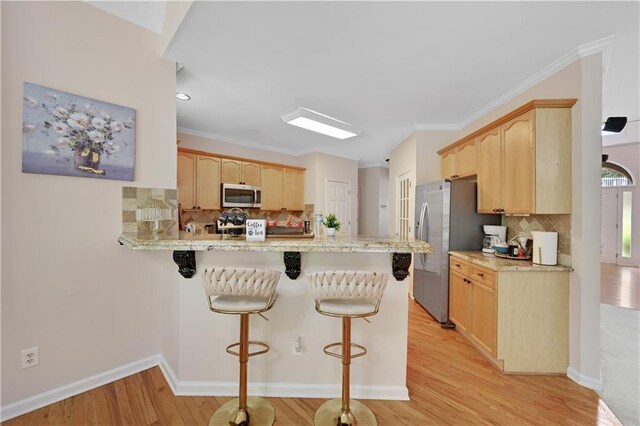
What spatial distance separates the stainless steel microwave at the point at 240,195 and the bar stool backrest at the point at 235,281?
2.92 metres

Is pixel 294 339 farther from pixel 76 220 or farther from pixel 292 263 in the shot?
pixel 76 220

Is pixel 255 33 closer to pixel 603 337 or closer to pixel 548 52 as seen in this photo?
pixel 548 52

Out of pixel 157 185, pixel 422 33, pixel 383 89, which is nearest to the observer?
pixel 422 33

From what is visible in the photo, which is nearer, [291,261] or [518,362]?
[291,261]

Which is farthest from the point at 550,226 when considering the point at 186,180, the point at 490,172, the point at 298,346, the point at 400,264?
the point at 186,180

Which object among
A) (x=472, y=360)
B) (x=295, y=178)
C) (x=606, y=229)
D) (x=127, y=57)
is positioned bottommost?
(x=472, y=360)

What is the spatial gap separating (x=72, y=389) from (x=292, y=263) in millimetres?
1794

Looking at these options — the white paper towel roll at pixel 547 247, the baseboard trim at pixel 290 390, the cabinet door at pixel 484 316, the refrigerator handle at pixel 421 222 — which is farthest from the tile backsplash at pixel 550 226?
the baseboard trim at pixel 290 390

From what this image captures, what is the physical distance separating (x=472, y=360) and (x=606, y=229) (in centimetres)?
677

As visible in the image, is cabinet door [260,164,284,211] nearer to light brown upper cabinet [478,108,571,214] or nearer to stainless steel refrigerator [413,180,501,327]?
stainless steel refrigerator [413,180,501,327]

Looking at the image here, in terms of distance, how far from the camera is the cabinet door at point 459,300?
8.99 feet

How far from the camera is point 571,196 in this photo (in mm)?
2209

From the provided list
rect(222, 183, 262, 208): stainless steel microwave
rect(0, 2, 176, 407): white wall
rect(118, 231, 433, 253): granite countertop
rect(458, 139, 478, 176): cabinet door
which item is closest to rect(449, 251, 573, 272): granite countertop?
rect(458, 139, 478, 176): cabinet door

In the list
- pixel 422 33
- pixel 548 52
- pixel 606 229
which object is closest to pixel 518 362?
pixel 548 52
